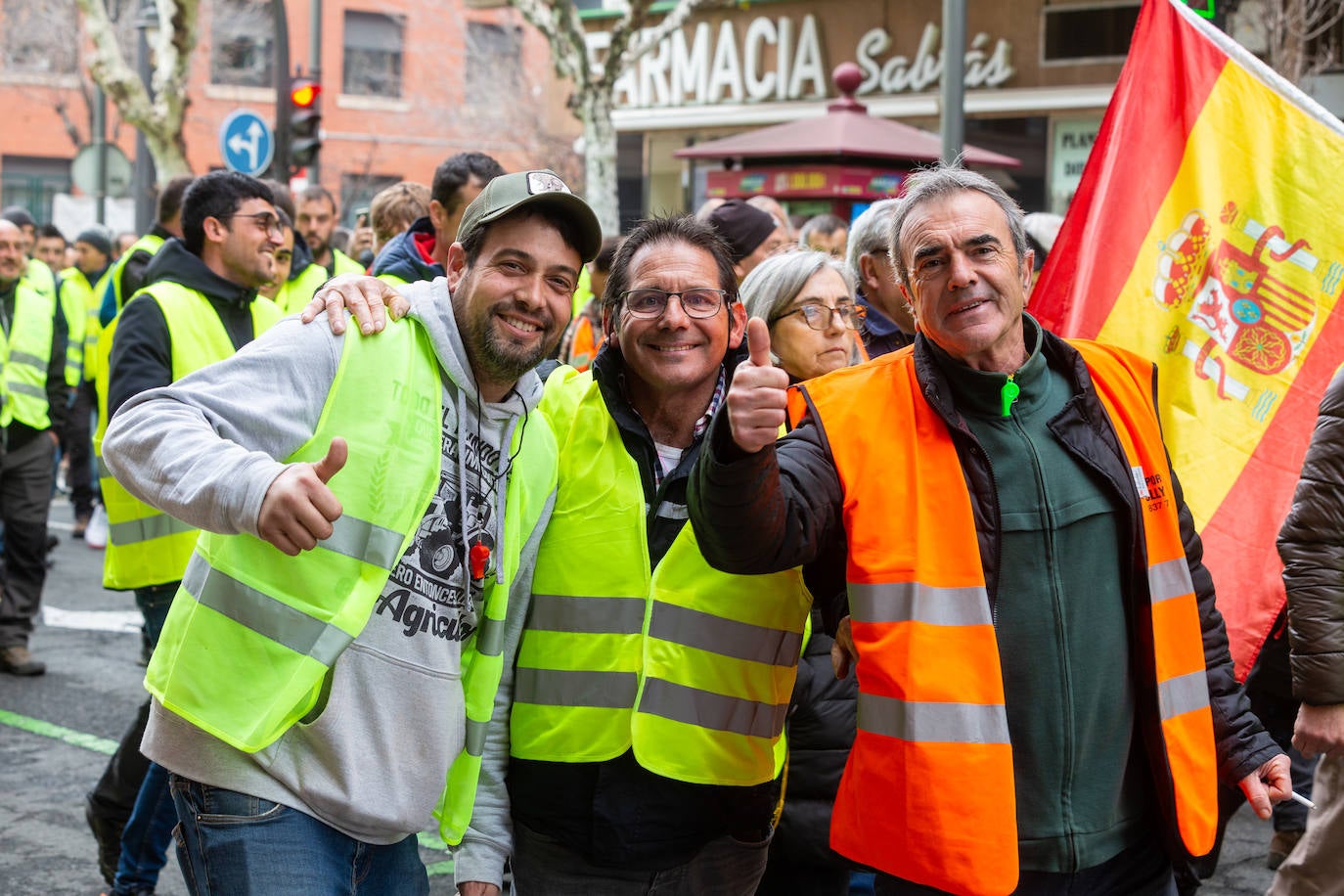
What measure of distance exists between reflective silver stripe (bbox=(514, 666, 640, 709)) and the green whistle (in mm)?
887

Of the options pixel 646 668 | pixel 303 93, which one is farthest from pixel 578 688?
pixel 303 93

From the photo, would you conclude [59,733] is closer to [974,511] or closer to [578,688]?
[578,688]

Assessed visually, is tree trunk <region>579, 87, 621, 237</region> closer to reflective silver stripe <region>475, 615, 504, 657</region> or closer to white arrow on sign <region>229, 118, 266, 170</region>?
white arrow on sign <region>229, 118, 266, 170</region>

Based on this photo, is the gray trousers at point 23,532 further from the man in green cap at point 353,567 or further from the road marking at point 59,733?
the man in green cap at point 353,567

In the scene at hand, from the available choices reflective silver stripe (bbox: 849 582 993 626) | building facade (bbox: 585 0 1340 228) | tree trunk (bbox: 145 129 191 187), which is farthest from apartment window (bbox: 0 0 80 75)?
reflective silver stripe (bbox: 849 582 993 626)

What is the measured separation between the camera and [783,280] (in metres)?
4.29

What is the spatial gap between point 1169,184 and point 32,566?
618 cm

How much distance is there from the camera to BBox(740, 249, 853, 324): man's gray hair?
4.27 metres

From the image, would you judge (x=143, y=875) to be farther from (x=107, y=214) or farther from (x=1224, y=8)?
(x=107, y=214)

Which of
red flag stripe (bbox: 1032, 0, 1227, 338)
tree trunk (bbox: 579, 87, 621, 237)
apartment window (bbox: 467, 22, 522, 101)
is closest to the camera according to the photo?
red flag stripe (bbox: 1032, 0, 1227, 338)

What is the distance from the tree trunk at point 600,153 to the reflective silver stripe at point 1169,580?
48.5ft

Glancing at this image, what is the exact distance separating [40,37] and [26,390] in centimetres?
2996

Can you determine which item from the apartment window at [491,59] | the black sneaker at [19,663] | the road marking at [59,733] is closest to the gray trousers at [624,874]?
the road marking at [59,733]

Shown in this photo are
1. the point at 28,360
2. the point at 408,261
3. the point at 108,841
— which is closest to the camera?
the point at 108,841
